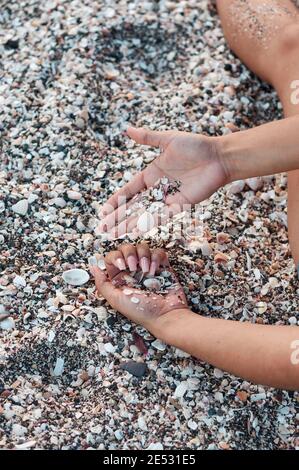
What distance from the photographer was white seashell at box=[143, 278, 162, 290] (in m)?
2.03

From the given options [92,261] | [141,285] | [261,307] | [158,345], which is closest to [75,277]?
[92,261]

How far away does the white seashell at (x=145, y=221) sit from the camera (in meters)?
2.04

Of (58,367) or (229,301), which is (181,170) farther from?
(58,367)

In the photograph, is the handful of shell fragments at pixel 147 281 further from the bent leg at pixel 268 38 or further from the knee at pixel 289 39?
the knee at pixel 289 39

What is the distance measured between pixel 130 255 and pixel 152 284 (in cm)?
10

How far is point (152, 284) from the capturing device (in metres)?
2.03

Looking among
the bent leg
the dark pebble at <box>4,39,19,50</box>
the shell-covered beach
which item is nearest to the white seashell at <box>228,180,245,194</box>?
the shell-covered beach

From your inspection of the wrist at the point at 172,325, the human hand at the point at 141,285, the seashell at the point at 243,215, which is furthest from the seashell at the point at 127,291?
the seashell at the point at 243,215

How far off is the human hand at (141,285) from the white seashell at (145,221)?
5cm

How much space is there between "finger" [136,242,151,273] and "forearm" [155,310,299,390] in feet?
0.49

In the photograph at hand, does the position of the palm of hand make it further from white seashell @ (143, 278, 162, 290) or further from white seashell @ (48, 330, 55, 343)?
white seashell @ (48, 330, 55, 343)

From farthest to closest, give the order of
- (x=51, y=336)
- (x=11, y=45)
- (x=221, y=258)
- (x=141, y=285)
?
(x=11, y=45) < (x=221, y=258) < (x=141, y=285) < (x=51, y=336)
